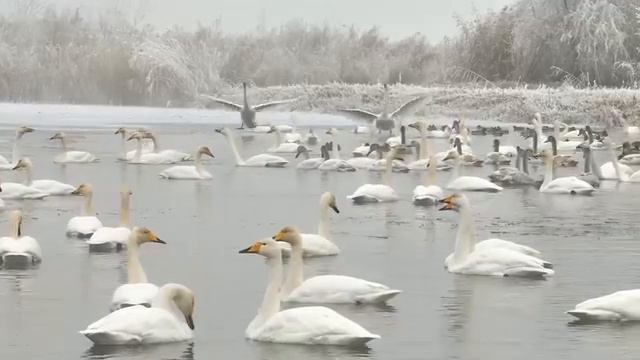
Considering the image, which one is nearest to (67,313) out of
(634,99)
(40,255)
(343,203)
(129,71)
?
(40,255)

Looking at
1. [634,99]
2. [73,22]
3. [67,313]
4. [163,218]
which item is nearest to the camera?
[67,313]

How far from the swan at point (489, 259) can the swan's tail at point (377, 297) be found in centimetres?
189

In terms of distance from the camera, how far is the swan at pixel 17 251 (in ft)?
47.8

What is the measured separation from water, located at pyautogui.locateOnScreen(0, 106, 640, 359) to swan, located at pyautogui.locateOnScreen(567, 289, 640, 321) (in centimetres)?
10

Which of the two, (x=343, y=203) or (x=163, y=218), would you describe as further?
(x=343, y=203)

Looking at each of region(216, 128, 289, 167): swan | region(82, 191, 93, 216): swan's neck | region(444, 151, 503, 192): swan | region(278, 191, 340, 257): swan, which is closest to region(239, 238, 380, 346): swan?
region(278, 191, 340, 257): swan

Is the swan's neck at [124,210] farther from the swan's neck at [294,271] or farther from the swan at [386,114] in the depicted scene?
the swan at [386,114]

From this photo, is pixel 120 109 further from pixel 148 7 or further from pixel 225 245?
pixel 225 245

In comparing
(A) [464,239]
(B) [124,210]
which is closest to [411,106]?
(B) [124,210]

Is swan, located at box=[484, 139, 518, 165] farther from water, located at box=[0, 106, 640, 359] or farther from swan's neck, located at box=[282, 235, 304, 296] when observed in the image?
swan's neck, located at box=[282, 235, 304, 296]

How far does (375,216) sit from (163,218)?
2648mm

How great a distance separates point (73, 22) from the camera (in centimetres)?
6794

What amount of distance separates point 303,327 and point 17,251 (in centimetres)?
461

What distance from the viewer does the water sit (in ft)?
36.2
